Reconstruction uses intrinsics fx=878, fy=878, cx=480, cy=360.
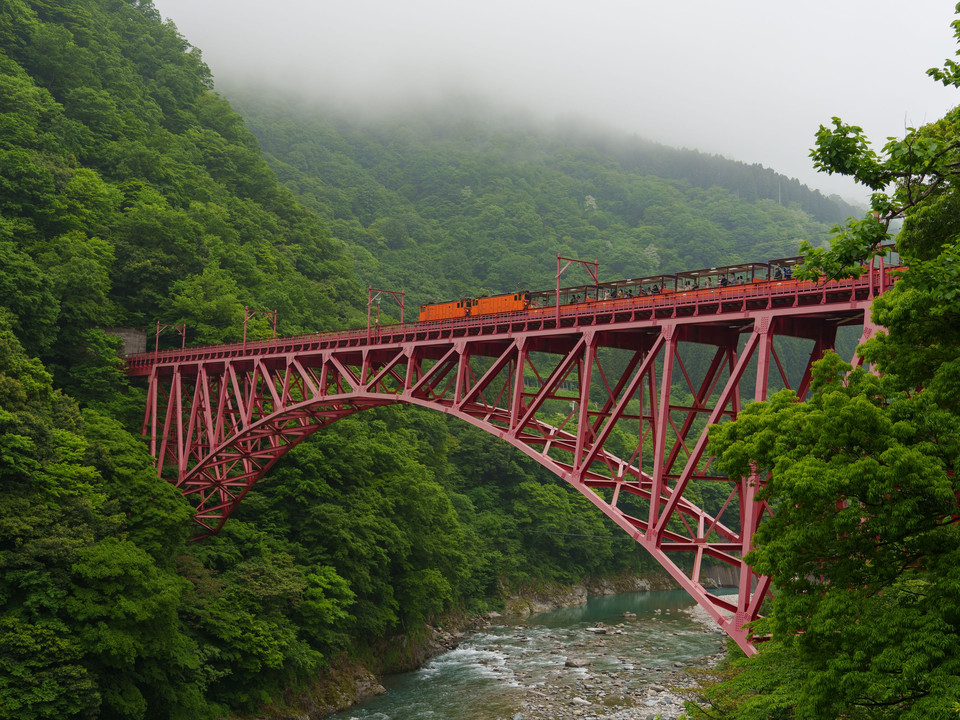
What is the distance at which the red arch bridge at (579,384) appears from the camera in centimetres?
2133

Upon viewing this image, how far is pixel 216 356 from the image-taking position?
153 feet

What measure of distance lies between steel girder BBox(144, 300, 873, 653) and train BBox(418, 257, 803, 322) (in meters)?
1.22

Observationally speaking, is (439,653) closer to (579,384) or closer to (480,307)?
(480,307)

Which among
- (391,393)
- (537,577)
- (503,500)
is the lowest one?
(537,577)

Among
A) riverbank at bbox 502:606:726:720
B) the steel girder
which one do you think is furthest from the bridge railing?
riverbank at bbox 502:606:726:720

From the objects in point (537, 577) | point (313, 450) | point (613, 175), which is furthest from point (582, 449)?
point (613, 175)

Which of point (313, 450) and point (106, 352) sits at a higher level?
point (106, 352)

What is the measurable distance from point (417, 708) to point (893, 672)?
2941cm

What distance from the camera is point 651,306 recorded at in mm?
25453

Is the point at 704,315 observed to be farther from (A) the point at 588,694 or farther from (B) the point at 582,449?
(A) the point at 588,694

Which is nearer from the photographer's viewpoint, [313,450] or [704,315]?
[704,315]

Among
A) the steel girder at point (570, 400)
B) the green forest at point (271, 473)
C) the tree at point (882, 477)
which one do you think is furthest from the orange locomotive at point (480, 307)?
the tree at point (882, 477)

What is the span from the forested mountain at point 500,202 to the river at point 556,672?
5976cm

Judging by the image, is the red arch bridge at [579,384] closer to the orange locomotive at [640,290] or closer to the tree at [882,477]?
the orange locomotive at [640,290]
